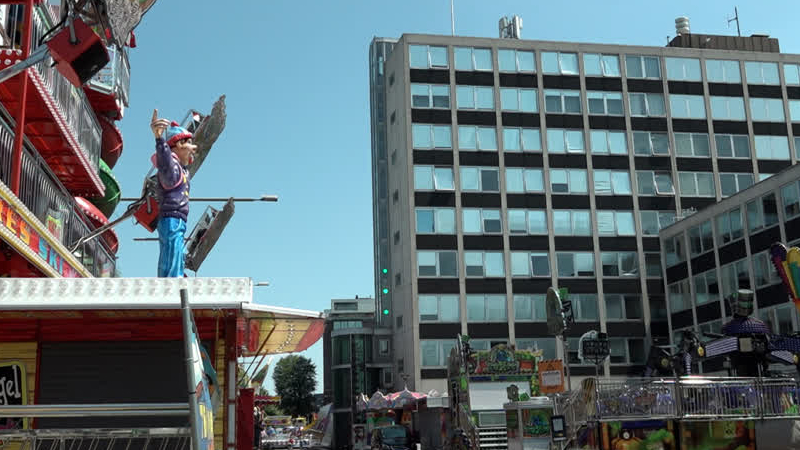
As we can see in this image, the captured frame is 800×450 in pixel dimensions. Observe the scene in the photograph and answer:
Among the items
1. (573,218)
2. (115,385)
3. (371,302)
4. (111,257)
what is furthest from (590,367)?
(371,302)

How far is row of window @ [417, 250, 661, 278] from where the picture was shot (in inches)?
2357

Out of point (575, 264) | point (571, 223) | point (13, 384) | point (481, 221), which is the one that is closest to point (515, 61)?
point (481, 221)

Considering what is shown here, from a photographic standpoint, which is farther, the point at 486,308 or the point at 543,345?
the point at 543,345

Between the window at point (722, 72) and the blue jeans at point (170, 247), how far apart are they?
58.5 metres

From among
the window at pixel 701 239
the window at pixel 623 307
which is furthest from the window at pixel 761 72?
the window at pixel 623 307

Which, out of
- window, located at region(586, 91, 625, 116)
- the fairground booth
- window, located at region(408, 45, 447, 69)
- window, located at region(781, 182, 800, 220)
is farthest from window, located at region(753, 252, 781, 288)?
the fairground booth

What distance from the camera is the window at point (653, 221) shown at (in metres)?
62.9

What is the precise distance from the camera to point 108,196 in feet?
96.6

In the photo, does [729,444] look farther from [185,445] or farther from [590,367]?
[590,367]

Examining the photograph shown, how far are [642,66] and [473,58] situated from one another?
42.4ft

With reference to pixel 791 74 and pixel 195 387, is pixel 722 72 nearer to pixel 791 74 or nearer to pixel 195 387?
pixel 791 74

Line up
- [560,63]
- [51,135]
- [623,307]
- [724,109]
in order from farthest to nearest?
[724,109]
[560,63]
[623,307]
[51,135]

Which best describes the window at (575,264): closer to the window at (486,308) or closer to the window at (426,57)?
the window at (486,308)

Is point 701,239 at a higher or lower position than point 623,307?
higher
